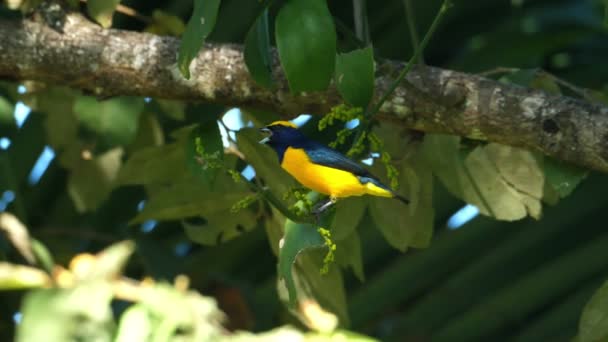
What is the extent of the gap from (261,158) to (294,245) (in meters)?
0.64

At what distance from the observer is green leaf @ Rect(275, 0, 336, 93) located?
2.13 meters

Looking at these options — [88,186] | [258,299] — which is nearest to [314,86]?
[88,186]

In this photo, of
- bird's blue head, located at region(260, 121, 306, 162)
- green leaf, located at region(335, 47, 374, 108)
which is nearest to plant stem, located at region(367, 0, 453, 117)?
green leaf, located at region(335, 47, 374, 108)

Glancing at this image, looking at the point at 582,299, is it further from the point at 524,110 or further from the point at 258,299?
the point at 524,110

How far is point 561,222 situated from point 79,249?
156 cm

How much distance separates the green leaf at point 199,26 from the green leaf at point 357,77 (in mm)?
246

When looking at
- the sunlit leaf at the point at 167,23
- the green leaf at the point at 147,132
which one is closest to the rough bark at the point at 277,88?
the sunlit leaf at the point at 167,23

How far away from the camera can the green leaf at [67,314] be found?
146 cm

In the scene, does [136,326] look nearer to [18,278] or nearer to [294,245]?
[18,278]

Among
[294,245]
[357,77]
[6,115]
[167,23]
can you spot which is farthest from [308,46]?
[6,115]

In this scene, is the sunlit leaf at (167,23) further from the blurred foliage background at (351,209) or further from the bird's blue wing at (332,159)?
the bird's blue wing at (332,159)

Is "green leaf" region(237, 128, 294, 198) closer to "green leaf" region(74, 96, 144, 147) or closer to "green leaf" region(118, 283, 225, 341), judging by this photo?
"green leaf" region(74, 96, 144, 147)

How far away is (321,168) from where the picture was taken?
8.44 feet

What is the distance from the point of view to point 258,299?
12.6ft
